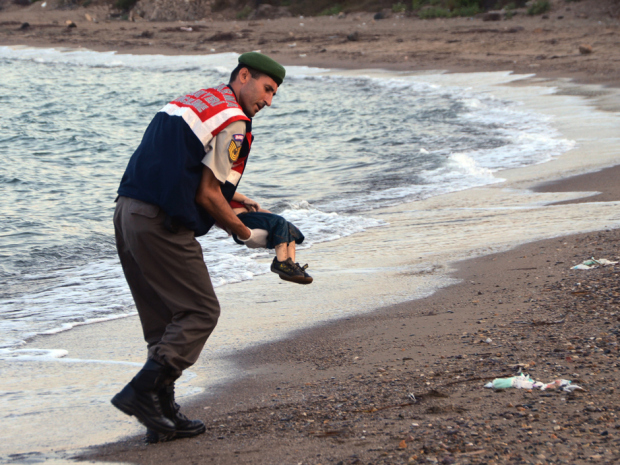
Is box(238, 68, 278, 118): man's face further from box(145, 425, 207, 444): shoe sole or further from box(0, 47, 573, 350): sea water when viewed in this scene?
box(0, 47, 573, 350): sea water

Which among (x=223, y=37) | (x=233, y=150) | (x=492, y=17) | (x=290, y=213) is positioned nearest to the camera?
(x=233, y=150)

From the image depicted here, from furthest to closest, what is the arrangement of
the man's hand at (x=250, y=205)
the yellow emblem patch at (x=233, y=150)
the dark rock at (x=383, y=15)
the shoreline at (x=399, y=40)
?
the dark rock at (x=383, y=15) → the shoreline at (x=399, y=40) → the man's hand at (x=250, y=205) → the yellow emblem patch at (x=233, y=150)

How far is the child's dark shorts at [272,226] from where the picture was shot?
3.26 m

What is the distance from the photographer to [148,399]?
313 centimetres

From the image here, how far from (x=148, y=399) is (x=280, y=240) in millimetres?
880

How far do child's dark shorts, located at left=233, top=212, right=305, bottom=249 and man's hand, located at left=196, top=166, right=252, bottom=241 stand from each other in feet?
0.53

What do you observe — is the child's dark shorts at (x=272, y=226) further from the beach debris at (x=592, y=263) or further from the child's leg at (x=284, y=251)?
the beach debris at (x=592, y=263)

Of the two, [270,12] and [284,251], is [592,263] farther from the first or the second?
[270,12]

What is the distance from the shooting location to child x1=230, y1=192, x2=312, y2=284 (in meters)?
3.24

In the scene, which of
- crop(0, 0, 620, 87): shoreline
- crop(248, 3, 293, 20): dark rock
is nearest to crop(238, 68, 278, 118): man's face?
crop(0, 0, 620, 87): shoreline

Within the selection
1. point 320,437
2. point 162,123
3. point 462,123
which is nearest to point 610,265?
point 320,437

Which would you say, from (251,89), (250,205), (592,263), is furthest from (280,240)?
(592,263)

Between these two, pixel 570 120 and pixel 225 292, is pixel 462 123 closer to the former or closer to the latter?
pixel 570 120

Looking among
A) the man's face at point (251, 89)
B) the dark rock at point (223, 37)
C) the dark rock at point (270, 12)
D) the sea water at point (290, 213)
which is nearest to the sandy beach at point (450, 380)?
the sea water at point (290, 213)
